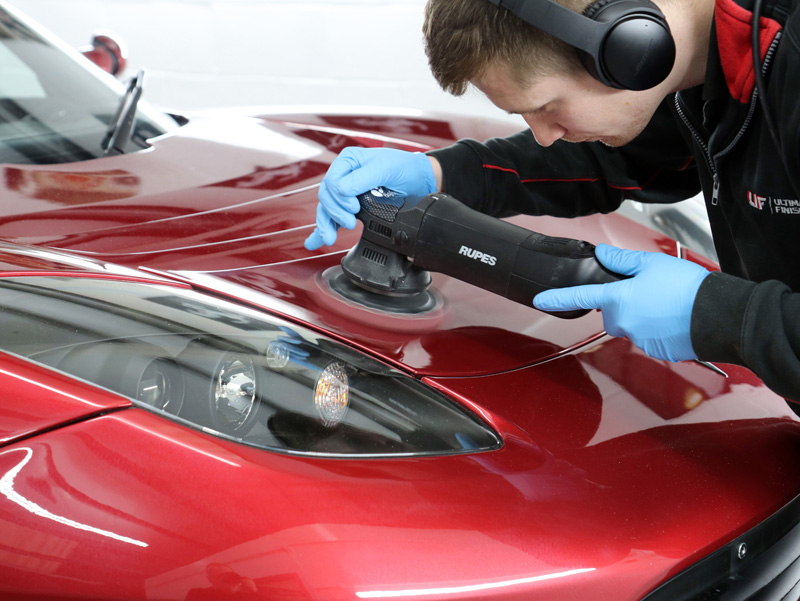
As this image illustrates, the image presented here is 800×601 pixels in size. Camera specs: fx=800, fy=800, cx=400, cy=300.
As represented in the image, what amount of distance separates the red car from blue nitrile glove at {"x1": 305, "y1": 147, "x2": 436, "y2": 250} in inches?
2.2

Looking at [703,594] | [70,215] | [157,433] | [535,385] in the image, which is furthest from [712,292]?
[70,215]

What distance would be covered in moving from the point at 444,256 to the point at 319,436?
1.35ft

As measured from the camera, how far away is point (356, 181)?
1.35 metres

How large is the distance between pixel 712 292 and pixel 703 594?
0.37m

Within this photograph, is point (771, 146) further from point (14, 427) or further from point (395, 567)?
point (14, 427)

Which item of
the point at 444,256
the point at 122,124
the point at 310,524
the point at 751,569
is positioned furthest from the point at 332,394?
the point at 122,124

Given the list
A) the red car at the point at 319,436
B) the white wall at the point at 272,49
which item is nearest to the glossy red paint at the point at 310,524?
the red car at the point at 319,436

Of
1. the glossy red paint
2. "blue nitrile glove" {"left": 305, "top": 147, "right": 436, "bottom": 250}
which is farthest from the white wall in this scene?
the glossy red paint

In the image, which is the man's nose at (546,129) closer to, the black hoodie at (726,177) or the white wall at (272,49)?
the black hoodie at (726,177)

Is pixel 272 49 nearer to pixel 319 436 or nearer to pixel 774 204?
pixel 774 204

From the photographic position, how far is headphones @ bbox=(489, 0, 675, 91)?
39.6 inches

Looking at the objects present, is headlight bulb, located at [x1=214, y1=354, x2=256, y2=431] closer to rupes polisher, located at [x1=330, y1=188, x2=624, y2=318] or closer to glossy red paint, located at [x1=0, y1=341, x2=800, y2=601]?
glossy red paint, located at [x1=0, y1=341, x2=800, y2=601]

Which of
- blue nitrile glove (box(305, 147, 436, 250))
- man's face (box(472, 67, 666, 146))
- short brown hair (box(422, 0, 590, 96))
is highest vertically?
short brown hair (box(422, 0, 590, 96))

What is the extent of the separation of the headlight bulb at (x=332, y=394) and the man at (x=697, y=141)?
0.33 metres
